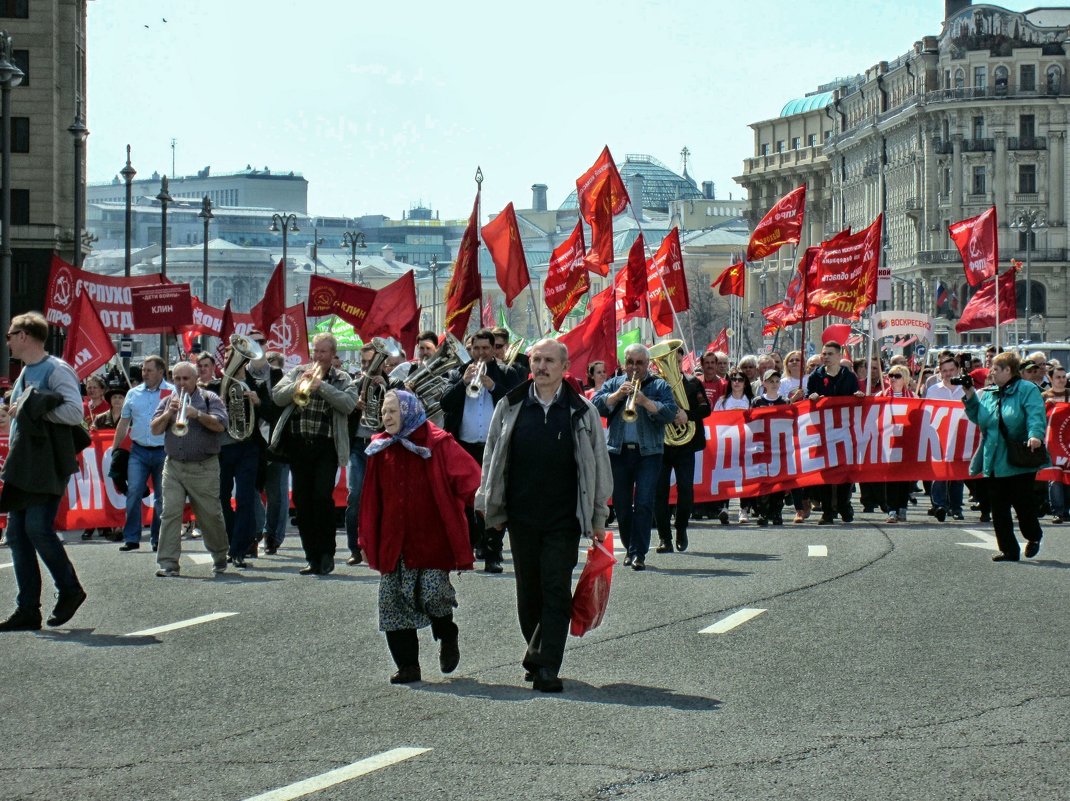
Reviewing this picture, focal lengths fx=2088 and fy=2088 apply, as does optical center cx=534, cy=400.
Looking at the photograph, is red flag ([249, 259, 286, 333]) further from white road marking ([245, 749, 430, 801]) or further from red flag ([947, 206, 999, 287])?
white road marking ([245, 749, 430, 801])

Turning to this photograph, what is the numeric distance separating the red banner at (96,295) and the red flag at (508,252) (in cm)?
470

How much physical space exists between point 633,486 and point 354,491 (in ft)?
7.29

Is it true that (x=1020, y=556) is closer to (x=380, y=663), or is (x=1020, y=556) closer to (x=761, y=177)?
(x=380, y=663)

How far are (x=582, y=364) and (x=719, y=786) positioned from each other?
1883cm

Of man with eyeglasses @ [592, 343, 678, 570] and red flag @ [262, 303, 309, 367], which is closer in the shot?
man with eyeglasses @ [592, 343, 678, 570]

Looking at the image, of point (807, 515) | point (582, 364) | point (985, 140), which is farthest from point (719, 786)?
point (985, 140)

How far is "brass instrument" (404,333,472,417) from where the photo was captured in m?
15.2

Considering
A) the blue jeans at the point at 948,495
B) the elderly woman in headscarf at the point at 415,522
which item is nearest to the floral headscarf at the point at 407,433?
the elderly woman in headscarf at the point at 415,522

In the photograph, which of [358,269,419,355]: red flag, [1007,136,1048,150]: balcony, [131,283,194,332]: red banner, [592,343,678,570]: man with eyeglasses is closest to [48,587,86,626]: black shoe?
[592,343,678,570]: man with eyeglasses

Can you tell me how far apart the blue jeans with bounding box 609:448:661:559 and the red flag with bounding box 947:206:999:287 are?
41.9ft

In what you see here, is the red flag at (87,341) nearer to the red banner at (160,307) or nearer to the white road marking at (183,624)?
the red banner at (160,307)

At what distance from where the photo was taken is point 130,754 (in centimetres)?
793

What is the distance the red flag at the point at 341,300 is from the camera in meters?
28.7

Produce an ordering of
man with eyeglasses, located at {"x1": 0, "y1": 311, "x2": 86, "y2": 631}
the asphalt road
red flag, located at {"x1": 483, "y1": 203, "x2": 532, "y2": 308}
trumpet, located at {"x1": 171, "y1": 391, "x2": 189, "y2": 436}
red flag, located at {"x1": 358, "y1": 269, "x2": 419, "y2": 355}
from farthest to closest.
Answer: red flag, located at {"x1": 358, "y1": 269, "x2": 419, "y2": 355}, red flag, located at {"x1": 483, "y1": 203, "x2": 532, "y2": 308}, trumpet, located at {"x1": 171, "y1": 391, "x2": 189, "y2": 436}, man with eyeglasses, located at {"x1": 0, "y1": 311, "x2": 86, "y2": 631}, the asphalt road
